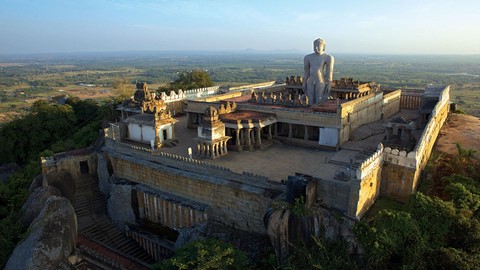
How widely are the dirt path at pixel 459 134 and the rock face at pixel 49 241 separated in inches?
1094

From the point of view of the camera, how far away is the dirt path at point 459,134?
27781mm

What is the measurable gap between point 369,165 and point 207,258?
10060 mm

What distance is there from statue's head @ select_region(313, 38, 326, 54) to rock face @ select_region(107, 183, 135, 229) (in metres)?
21.2

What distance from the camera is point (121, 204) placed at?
2900 cm

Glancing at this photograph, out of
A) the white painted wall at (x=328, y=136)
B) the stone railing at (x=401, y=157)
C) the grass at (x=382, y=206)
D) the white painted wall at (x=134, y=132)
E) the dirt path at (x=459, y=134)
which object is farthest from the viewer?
the white painted wall at (x=134, y=132)

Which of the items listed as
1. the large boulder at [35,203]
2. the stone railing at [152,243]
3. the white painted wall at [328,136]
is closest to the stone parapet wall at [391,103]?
the white painted wall at [328,136]

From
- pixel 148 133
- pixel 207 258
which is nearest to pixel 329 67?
pixel 148 133

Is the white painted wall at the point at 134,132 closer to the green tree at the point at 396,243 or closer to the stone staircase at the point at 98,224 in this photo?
the stone staircase at the point at 98,224

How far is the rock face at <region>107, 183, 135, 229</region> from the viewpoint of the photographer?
28728mm

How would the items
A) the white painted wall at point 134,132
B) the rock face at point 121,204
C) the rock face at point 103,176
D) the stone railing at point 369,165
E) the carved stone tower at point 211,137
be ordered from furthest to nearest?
the white painted wall at point 134,132, the rock face at point 103,176, the rock face at point 121,204, the carved stone tower at point 211,137, the stone railing at point 369,165

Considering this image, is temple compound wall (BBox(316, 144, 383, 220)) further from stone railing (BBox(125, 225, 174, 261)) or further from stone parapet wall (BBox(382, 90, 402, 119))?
stone parapet wall (BBox(382, 90, 402, 119))

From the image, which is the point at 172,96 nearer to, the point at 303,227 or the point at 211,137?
the point at 211,137

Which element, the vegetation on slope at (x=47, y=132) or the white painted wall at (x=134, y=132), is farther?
the vegetation on slope at (x=47, y=132)

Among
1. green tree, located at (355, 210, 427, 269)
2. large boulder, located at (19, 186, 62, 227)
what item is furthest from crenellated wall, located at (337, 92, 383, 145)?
large boulder, located at (19, 186, 62, 227)
